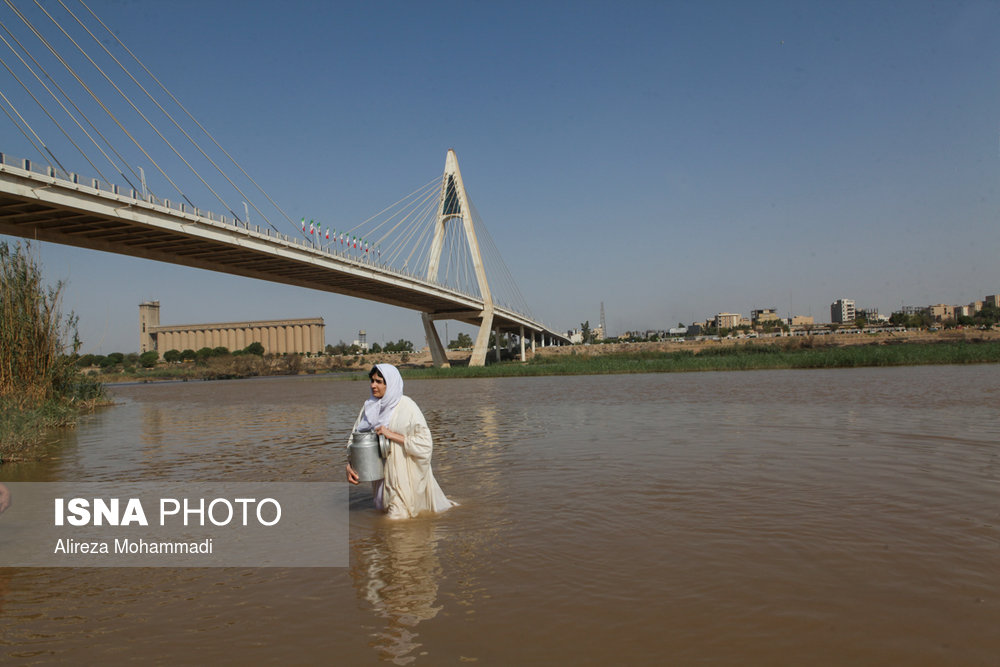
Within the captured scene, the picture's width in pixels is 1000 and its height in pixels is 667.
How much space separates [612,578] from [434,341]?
55057 mm

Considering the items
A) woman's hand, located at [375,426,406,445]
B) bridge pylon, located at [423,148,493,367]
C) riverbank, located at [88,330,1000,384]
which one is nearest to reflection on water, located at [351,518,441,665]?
woman's hand, located at [375,426,406,445]

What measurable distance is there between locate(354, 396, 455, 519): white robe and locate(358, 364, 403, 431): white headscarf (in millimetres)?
48

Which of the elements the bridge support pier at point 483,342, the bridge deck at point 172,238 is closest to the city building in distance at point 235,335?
the bridge support pier at point 483,342

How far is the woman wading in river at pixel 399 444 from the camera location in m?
4.68

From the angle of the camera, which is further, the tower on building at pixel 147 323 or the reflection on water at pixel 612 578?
the tower on building at pixel 147 323

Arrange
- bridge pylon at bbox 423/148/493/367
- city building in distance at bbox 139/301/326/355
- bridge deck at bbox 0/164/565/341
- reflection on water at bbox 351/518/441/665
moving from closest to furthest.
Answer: reflection on water at bbox 351/518/441/665
bridge deck at bbox 0/164/565/341
bridge pylon at bbox 423/148/493/367
city building in distance at bbox 139/301/326/355

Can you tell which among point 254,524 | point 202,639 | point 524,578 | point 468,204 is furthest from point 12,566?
point 468,204

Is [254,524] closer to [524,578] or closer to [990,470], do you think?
[524,578]

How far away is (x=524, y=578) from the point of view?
3.54m

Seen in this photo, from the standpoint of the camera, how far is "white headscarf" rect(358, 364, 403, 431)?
4.68 m

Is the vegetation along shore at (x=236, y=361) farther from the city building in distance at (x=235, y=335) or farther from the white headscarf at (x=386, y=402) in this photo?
the city building in distance at (x=235, y=335)

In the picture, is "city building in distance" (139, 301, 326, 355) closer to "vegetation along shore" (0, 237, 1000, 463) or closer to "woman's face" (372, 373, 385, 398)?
"vegetation along shore" (0, 237, 1000, 463)

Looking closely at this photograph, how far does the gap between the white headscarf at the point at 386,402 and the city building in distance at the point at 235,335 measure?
112 meters

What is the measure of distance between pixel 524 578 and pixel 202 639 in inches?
64.8
